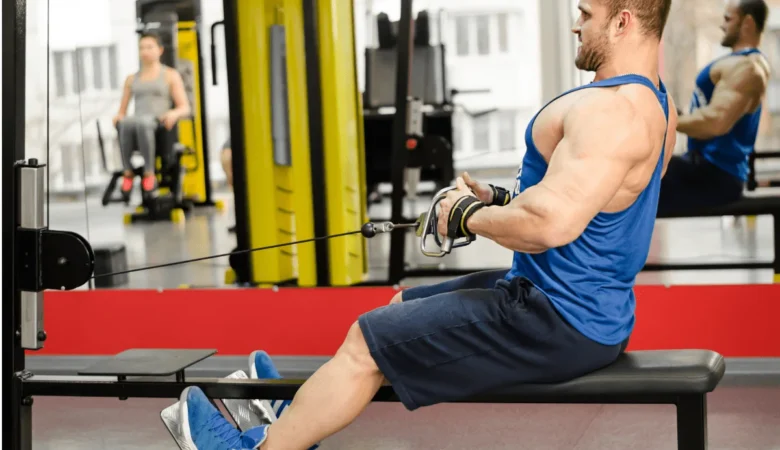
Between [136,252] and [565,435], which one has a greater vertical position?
[136,252]

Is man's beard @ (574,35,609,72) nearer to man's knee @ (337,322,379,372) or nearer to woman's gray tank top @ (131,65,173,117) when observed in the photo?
man's knee @ (337,322,379,372)

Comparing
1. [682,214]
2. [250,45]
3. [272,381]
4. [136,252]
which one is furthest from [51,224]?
[682,214]

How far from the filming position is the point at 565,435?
3.04m

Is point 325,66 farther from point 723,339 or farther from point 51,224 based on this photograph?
point 723,339

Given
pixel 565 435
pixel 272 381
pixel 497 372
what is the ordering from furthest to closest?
pixel 565 435, pixel 272 381, pixel 497 372

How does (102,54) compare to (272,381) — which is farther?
(102,54)

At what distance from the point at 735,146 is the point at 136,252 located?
2457 millimetres

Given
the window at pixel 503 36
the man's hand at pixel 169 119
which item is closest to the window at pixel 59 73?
the man's hand at pixel 169 119

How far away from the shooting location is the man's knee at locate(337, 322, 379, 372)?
79.0 inches

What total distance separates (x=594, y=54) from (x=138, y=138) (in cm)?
249

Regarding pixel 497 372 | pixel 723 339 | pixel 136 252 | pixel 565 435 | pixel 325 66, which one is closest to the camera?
pixel 497 372

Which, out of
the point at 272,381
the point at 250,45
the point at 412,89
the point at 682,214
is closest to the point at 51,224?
the point at 250,45

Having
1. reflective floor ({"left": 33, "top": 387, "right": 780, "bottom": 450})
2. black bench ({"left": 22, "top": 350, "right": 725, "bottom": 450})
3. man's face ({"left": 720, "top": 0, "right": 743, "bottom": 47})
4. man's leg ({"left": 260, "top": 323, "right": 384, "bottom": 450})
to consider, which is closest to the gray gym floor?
reflective floor ({"left": 33, "top": 387, "right": 780, "bottom": 450})

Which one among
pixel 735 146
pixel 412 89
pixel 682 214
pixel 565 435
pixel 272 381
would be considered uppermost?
pixel 412 89
